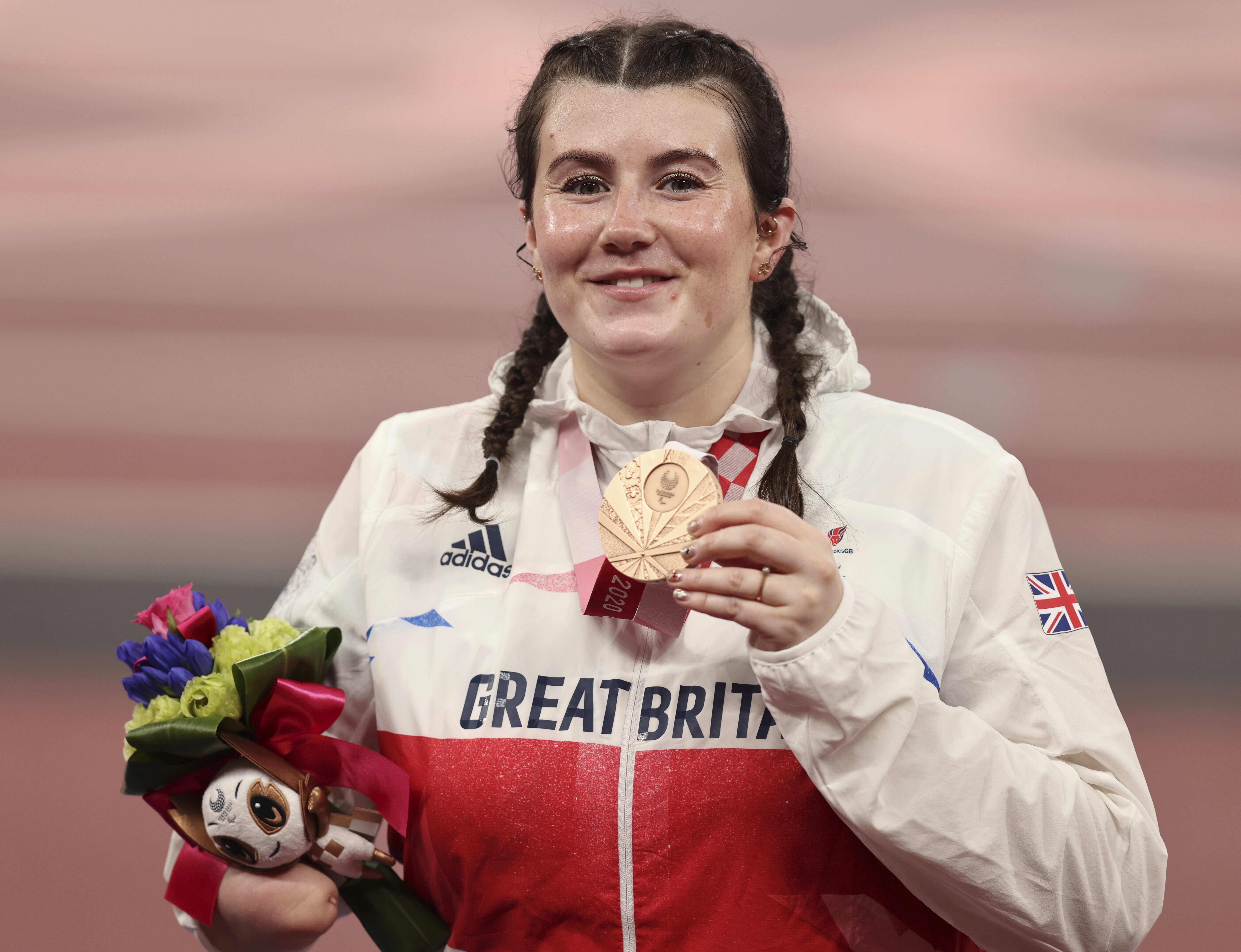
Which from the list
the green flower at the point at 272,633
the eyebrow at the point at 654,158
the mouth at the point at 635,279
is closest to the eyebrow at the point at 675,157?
the eyebrow at the point at 654,158

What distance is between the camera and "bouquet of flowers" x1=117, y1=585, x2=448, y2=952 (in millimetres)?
1338

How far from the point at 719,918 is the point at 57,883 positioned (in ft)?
6.67

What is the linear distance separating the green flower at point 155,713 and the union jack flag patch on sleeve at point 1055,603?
1.05 m

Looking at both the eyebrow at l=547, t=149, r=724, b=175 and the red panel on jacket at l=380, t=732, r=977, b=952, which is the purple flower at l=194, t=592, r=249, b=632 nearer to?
the red panel on jacket at l=380, t=732, r=977, b=952

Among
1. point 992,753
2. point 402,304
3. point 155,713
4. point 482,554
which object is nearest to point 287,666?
point 155,713

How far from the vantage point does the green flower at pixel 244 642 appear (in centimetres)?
140

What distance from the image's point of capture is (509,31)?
2658mm

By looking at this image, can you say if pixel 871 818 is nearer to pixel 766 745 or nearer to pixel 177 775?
pixel 766 745

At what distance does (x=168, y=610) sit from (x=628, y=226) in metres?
0.78

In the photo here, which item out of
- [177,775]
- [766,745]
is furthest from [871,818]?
[177,775]

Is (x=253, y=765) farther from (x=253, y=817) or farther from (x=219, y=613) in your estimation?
(x=219, y=613)

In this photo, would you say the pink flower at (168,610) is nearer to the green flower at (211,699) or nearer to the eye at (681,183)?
the green flower at (211,699)

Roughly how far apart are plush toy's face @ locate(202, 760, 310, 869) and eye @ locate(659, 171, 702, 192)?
34.6 inches

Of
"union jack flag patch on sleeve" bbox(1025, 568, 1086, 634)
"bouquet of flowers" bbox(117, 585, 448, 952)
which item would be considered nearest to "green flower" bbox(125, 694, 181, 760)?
"bouquet of flowers" bbox(117, 585, 448, 952)
